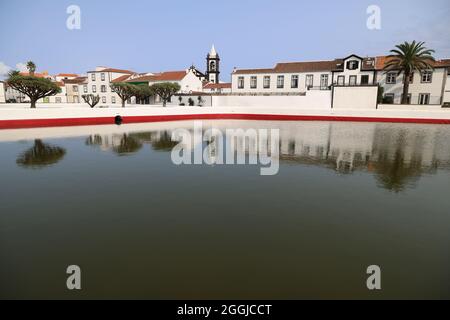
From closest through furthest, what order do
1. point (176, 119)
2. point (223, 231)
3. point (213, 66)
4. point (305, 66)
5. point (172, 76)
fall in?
point (223, 231), point (176, 119), point (305, 66), point (172, 76), point (213, 66)

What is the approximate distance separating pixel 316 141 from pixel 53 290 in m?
18.2

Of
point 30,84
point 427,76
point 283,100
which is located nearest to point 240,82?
point 283,100

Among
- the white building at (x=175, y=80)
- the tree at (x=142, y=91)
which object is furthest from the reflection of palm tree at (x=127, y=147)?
the white building at (x=175, y=80)

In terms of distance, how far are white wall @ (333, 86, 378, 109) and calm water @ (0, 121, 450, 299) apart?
126 ft

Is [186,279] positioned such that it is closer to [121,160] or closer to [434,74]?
[121,160]

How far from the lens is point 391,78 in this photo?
49938mm

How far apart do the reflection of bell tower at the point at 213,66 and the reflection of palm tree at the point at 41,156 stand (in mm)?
96768

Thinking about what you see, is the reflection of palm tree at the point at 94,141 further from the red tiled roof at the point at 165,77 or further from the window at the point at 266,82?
the red tiled roof at the point at 165,77

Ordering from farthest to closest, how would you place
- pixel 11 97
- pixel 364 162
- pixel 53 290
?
pixel 11 97, pixel 364 162, pixel 53 290

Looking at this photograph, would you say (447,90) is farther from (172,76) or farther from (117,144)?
(117,144)

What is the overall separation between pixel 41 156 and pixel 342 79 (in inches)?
1951

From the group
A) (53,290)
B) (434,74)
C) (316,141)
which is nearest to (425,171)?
(316,141)

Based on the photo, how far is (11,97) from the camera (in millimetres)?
89125
